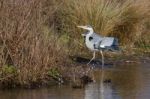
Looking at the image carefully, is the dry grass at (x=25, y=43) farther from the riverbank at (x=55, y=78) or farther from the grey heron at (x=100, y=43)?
the grey heron at (x=100, y=43)

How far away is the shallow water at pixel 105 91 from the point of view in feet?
38.1

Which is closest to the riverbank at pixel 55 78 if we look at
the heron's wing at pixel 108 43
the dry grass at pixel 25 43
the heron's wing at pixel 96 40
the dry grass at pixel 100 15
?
the dry grass at pixel 25 43

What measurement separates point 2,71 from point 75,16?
6.66 meters

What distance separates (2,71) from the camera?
12.0 meters

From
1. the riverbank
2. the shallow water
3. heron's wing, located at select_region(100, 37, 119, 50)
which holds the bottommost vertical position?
the shallow water

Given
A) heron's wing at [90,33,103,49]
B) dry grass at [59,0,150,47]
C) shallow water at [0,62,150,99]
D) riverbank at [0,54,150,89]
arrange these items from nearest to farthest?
1. shallow water at [0,62,150,99]
2. riverbank at [0,54,150,89]
3. heron's wing at [90,33,103,49]
4. dry grass at [59,0,150,47]

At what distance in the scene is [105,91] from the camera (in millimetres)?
12273

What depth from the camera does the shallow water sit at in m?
11.6

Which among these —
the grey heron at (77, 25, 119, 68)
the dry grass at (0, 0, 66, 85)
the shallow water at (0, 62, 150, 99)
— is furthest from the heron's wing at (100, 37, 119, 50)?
the dry grass at (0, 0, 66, 85)

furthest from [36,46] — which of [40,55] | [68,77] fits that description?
[68,77]

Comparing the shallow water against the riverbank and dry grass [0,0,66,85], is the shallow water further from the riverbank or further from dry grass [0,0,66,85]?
dry grass [0,0,66,85]

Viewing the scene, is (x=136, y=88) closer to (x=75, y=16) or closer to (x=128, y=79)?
(x=128, y=79)

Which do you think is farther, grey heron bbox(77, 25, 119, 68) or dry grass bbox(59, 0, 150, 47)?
dry grass bbox(59, 0, 150, 47)

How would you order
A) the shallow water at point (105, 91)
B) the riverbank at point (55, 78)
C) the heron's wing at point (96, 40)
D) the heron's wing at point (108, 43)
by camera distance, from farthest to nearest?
the heron's wing at point (96, 40)
the heron's wing at point (108, 43)
the riverbank at point (55, 78)
the shallow water at point (105, 91)
